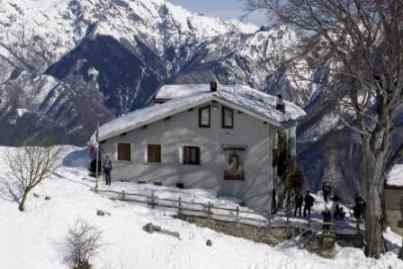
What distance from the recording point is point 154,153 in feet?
128

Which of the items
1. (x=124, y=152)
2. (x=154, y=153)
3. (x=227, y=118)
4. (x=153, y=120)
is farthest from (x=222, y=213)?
(x=124, y=152)

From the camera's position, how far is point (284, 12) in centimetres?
2623

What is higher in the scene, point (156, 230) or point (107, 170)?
point (107, 170)

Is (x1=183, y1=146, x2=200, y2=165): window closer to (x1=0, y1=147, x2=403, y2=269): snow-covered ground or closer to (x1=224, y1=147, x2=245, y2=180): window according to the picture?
(x1=224, y1=147, x2=245, y2=180): window

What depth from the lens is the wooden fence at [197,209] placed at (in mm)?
31688

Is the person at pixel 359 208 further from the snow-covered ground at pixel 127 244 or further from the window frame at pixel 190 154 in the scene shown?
the window frame at pixel 190 154

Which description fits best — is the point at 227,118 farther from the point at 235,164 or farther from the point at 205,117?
the point at 235,164

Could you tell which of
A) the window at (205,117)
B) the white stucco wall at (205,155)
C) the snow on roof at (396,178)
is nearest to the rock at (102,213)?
the white stucco wall at (205,155)

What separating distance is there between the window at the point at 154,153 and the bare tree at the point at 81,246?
14.1 meters

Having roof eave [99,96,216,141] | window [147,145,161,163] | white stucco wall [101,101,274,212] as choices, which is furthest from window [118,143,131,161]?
window [147,145,161,163]

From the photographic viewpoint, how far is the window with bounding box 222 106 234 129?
38.0m

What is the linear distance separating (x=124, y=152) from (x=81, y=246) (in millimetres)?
16672

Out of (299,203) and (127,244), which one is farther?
(299,203)

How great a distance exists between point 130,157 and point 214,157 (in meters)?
5.44
